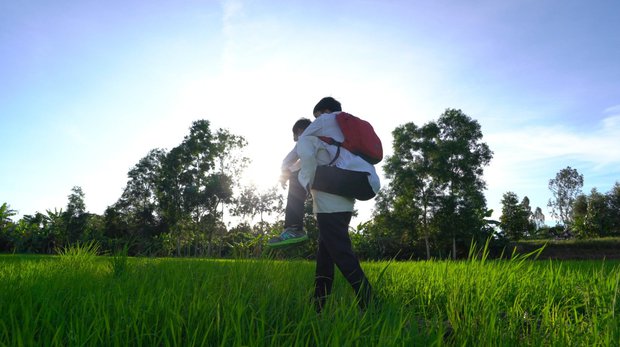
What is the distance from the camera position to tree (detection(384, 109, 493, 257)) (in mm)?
29453

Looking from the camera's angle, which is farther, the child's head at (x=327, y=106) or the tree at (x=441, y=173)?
the tree at (x=441, y=173)

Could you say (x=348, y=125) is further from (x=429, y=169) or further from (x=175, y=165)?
(x=175, y=165)

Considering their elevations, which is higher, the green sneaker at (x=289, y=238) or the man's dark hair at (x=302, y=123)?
the man's dark hair at (x=302, y=123)

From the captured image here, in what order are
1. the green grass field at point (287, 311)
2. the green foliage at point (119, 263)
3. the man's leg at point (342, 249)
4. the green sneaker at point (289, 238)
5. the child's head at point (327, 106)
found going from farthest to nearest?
1. the green foliage at point (119, 263)
2. the child's head at point (327, 106)
3. the green sneaker at point (289, 238)
4. the man's leg at point (342, 249)
5. the green grass field at point (287, 311)

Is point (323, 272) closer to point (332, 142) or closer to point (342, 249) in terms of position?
point (342, 249)

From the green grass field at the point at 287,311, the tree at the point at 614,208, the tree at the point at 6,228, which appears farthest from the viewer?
the tree at the point at 614,208

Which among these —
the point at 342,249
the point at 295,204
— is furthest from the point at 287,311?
the point at 295,204

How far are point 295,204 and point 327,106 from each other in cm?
101

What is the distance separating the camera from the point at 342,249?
2.85 m

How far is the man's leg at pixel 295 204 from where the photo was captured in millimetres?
3300

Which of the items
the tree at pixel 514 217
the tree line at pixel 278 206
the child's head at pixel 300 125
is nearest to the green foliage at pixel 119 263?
the child's head at pixel 300 125

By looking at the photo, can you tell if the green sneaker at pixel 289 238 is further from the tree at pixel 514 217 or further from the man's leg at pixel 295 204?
the tree at pixel 514 217

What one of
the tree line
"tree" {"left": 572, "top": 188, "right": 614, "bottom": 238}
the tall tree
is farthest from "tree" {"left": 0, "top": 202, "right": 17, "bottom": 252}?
"tree" {"left": 572, "top": 188, "right": 614, "bottom": 238}

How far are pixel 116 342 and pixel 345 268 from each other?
66.8 inches
